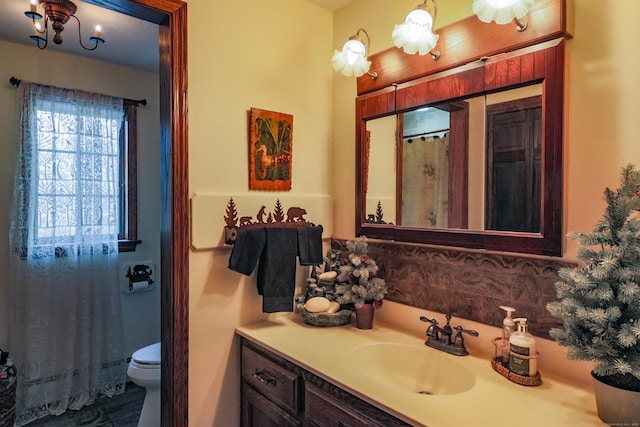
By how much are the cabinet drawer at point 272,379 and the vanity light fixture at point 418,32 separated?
4.12 ft

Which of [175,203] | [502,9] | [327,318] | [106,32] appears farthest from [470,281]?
[106,32]

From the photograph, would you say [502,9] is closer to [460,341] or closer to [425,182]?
[425,182]

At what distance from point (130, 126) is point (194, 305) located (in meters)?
1.89

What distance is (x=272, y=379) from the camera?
1431mm

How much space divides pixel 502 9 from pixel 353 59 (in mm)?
626

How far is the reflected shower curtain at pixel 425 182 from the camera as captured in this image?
57.3 inches

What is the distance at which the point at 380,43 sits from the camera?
67.7 inches

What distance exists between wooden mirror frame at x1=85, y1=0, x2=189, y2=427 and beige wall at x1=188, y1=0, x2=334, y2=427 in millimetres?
39

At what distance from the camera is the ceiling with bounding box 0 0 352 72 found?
1950 mm

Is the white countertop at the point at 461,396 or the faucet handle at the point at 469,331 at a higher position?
the faucet handle at the point at 469,331

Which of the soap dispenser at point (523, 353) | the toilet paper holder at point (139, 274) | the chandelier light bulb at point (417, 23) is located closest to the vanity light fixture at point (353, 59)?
the chandelier light bulb at point (417, 23)

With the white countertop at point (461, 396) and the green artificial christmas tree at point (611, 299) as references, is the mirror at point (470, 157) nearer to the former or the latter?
the green artificial christmas tree at point (611, 299)

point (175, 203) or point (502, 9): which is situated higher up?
point (502, 9)

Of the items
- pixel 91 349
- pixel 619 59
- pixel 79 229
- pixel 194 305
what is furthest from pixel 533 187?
pixel 91 349
